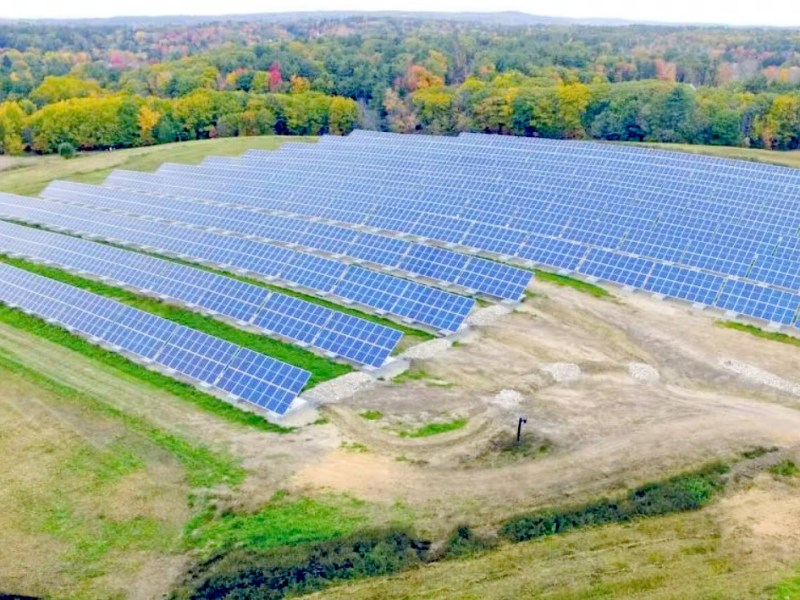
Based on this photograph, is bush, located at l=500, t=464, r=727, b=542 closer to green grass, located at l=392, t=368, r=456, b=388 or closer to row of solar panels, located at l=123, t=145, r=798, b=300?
green grass, located at l=392, t=368, r=456, b=388

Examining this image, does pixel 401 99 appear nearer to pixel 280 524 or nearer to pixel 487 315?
pixel 487 315

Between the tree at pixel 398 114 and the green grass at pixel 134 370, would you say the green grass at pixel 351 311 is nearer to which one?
the green grass at pixel 134 370

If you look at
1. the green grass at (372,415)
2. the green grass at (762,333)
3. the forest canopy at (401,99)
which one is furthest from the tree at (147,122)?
the green grass at (762,333)

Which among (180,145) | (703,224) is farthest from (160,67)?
(703,224)

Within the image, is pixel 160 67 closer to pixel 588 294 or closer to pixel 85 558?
pixel 588 294

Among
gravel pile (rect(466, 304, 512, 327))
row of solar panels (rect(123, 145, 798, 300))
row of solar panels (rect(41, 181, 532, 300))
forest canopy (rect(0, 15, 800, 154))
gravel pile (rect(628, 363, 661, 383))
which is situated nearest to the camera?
gravel pile (rect(628, 363, 661, 383))

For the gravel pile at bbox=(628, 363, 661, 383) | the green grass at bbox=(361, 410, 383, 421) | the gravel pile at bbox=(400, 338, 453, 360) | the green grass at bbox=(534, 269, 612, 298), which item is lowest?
the green grass at bbox=(361, 410, 383, 421)

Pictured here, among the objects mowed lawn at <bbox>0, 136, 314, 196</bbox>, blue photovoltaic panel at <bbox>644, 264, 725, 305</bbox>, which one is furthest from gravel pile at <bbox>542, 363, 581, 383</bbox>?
mowed lawn at <bbox>0, 136, 314, 196</bbox>

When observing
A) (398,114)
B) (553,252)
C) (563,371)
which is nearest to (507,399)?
(563,371)
